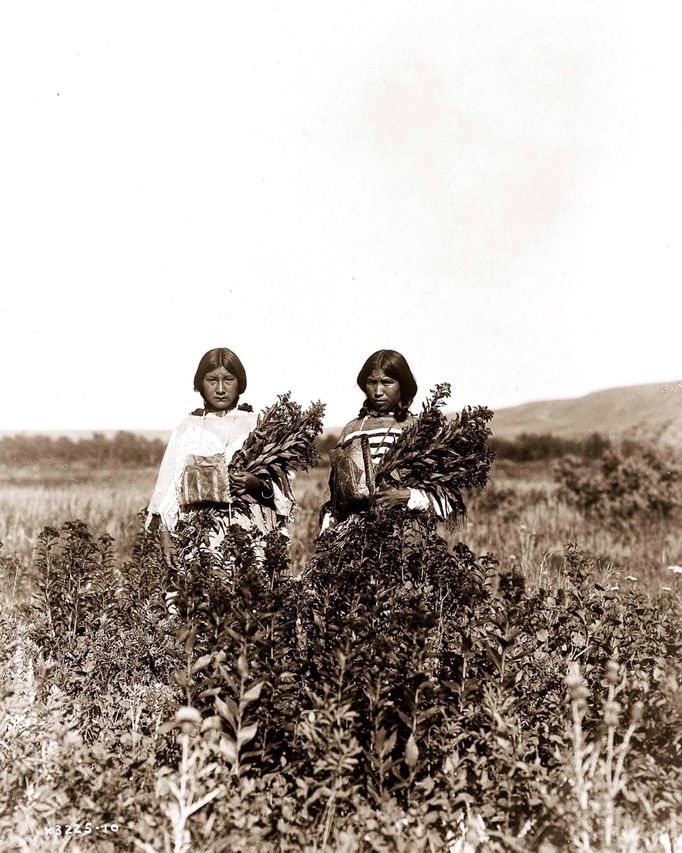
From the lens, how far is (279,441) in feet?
14.9

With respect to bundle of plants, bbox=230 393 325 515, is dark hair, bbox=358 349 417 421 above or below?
above

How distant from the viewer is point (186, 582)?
303cm

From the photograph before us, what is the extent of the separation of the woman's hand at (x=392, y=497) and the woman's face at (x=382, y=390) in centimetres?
56

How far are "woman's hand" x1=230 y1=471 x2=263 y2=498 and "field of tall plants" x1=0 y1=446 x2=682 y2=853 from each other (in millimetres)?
718

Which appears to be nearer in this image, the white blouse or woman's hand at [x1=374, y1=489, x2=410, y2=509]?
woman's hand at [x1=374, y1=489, x2=410, y2=509]

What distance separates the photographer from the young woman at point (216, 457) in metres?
4.47

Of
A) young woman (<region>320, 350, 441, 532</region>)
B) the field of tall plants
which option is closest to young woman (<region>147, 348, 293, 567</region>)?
young woman (<region>320, 350, 441, 532</region>)

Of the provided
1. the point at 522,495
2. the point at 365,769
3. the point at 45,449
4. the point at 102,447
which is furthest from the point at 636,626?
the point at 45,449

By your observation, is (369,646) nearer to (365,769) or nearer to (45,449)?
(365,769)

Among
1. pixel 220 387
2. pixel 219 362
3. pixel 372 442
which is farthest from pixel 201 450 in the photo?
pixel 372 442

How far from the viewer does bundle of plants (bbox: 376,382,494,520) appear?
14.0 ft

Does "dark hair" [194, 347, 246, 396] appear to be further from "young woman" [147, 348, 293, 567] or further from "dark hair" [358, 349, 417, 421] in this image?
"dark hair" [358, 349, 417, 421]

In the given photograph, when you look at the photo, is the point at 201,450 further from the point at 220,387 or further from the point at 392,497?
the point at 392,497

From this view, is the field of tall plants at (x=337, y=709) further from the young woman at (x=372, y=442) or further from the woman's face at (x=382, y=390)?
the woman's face at (x=382, y=390)
